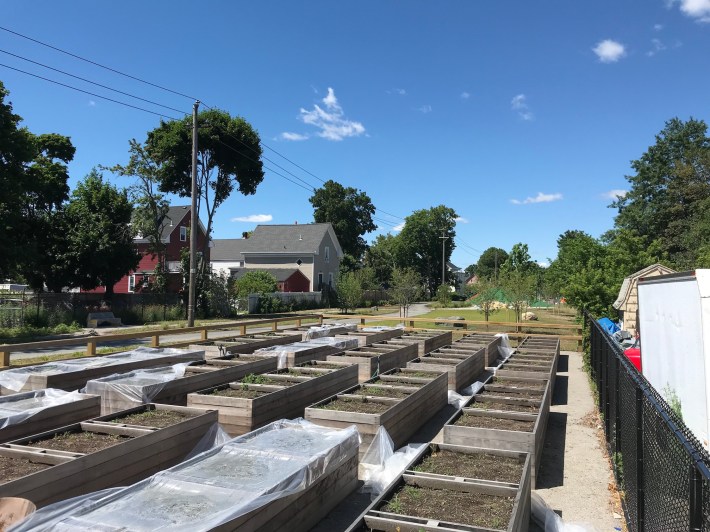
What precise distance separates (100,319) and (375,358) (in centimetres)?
1918

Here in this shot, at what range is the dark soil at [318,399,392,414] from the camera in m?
7.39

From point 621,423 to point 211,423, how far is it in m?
4.90

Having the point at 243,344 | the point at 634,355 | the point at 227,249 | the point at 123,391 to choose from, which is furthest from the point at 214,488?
the point at 227,249

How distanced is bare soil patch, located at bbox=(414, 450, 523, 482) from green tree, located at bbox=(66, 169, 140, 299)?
26.7 metres

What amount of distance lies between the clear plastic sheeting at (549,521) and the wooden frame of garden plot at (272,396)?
12.1ft

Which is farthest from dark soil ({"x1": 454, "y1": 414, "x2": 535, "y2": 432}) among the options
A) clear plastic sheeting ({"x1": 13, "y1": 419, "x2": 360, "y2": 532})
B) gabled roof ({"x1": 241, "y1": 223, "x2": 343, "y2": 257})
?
gabled roof ({"x1": 241, "y1": 223, "x2": 343, "y2": 257})

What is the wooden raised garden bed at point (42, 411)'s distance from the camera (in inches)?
248

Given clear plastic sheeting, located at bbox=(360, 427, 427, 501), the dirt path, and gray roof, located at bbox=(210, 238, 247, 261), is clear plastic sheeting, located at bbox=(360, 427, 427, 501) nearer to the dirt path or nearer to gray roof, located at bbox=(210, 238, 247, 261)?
the dirt path

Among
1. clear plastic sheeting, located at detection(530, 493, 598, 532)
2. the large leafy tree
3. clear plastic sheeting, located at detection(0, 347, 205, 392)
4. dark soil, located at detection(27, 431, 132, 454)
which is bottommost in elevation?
clear plastic sheeting, located at detection(530, 493, 598, 532)

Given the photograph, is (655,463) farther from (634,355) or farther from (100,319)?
(100,319)

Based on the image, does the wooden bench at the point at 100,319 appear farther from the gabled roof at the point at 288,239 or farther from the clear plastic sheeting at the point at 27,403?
the gabled roof at the point at 288,239

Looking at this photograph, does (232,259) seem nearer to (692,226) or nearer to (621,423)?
(692,226)

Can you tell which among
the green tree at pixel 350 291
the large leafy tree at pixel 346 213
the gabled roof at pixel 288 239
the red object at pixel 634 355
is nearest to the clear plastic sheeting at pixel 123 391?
the red object at pixel 634 355

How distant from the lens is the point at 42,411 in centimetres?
659
